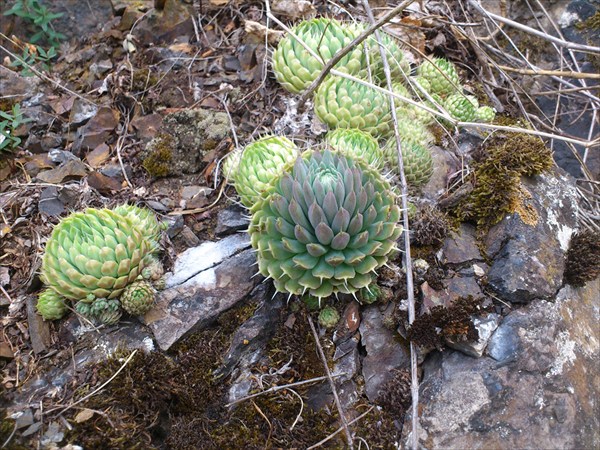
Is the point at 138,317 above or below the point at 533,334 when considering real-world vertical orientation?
below

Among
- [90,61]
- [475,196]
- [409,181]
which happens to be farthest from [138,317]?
[90,61]

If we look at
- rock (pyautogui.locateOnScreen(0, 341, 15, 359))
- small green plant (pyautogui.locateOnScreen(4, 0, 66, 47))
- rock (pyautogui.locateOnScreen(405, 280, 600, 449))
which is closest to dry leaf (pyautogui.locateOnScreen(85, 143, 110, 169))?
rock (pyautogui.locateOnScreen(0, 341, 15, 359))

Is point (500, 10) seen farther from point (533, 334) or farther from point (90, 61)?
point (90, 61)

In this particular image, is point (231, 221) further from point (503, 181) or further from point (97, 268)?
point (503, 181)

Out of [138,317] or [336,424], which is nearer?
[336,424]

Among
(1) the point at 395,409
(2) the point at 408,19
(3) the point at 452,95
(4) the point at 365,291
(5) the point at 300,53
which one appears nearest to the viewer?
(1) the point at 395,409

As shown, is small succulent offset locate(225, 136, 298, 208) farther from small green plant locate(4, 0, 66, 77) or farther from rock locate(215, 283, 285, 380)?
small green plant locate(4, 0, 66, 77)
